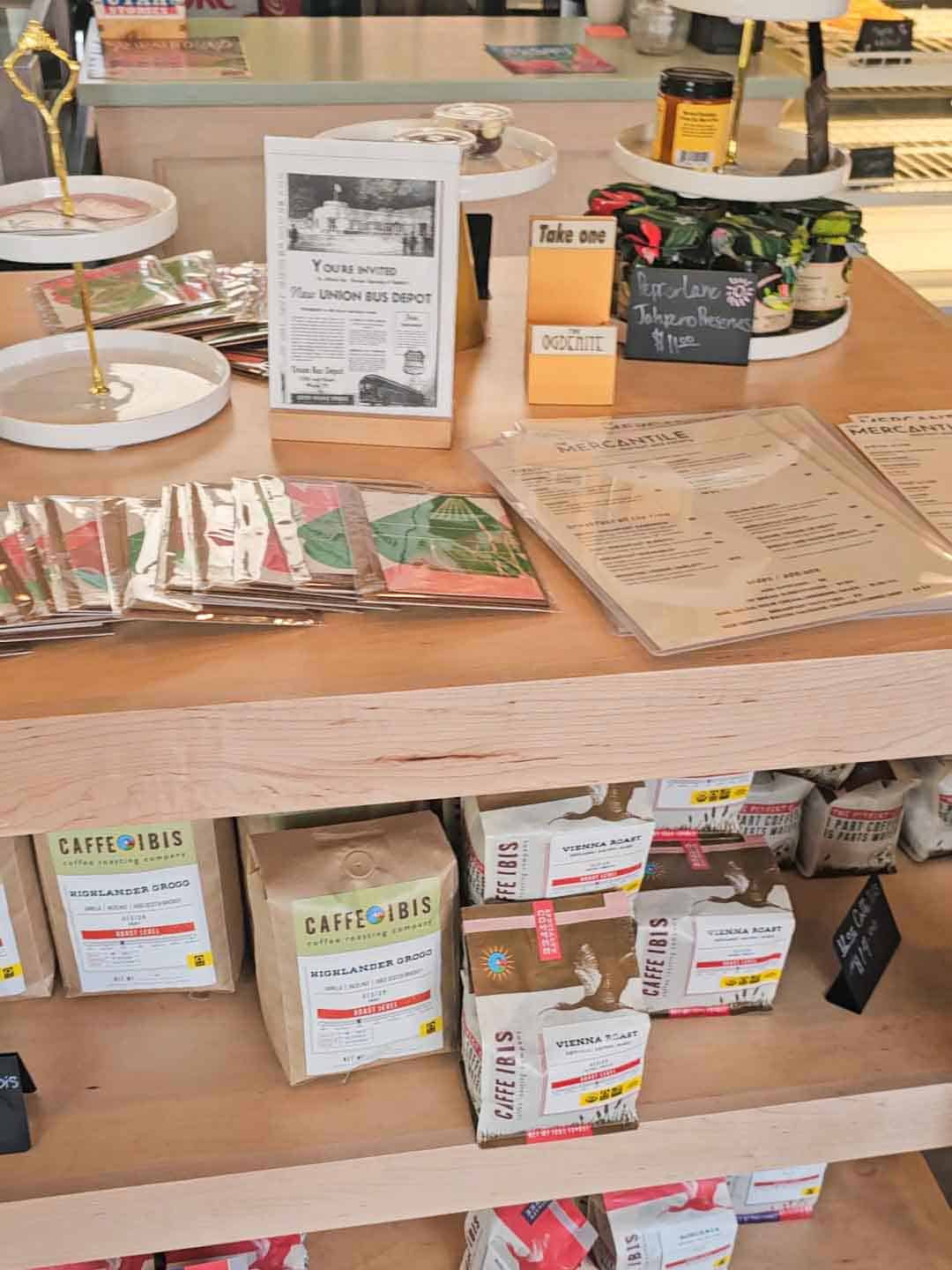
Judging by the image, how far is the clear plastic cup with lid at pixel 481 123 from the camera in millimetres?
1368

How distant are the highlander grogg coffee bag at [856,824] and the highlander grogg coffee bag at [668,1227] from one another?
37 cm

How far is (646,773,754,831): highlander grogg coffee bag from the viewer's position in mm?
1294

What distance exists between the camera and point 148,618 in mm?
927

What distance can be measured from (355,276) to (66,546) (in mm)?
353

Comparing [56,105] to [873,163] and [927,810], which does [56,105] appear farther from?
[873,163]

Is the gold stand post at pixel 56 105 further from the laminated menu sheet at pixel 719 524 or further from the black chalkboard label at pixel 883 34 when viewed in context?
the black chalkboard label at pixel 883 34

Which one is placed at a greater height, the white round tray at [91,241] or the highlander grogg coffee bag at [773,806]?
the white round tray at [91,241]

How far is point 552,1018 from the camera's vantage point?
3.65ft

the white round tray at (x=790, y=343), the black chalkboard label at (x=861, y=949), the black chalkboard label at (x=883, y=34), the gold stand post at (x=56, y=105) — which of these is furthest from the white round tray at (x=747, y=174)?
the black chalkboard label at (x=883, y=34)

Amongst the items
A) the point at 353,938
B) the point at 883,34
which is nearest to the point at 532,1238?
the point at 353,938

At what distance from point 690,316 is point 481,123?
303 millimetres

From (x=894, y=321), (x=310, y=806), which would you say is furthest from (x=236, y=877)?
(x=894, y=321)

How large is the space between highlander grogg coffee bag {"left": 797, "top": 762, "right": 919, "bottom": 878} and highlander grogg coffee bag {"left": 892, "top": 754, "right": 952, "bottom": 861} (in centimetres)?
2

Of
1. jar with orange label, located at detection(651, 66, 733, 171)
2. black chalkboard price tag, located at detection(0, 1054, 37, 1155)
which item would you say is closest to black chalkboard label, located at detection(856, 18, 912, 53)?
jar with orange label, located at detection(651, 66, 733, 171)
